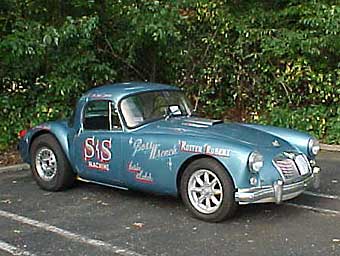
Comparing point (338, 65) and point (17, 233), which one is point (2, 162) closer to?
point (17, 233)

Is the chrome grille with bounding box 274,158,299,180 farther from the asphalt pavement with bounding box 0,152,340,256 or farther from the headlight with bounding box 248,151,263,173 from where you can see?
the asphalt pavement with bounding box 0,152,340,256

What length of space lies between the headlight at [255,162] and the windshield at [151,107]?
4.68 ft

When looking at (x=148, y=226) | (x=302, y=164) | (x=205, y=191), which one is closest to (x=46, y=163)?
(x=148, y=226)

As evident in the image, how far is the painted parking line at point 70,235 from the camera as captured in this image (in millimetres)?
5027

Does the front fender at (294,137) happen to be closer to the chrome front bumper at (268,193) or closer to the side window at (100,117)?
the chrome front bumper at (268,193)

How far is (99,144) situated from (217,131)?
1392 mm

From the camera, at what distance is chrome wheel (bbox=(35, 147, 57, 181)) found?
7.17 m

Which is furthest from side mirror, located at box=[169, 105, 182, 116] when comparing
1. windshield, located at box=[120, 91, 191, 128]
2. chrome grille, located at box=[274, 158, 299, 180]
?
chrome grille, located at box=[274, 158, 299, 180]

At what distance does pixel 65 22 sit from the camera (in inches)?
374

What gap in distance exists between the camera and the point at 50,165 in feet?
23.7
